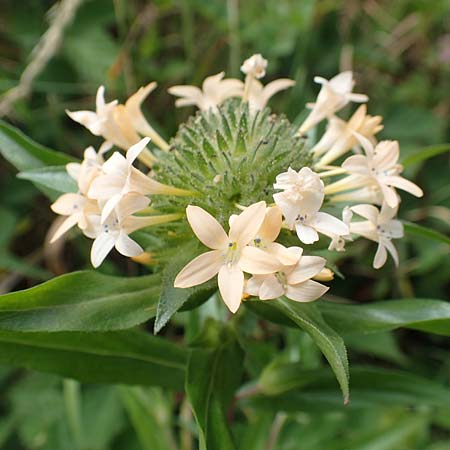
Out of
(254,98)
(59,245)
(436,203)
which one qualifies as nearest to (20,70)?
(59,245)

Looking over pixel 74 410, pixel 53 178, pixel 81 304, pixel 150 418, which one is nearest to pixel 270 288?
pixel 81 304

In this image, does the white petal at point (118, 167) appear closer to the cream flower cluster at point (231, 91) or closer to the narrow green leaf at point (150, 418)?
the cream flower cluster at point (231, 91)

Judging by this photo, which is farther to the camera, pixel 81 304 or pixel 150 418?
pixel 150 418

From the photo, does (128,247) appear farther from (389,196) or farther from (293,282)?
(389,196)

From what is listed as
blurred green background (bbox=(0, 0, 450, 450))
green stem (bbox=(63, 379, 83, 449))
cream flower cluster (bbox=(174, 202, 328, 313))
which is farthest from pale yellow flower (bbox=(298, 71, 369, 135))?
green stem (bbox=(63, 379, 83, 449))

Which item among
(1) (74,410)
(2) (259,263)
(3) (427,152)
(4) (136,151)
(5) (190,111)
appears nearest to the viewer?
(2) (259,263)

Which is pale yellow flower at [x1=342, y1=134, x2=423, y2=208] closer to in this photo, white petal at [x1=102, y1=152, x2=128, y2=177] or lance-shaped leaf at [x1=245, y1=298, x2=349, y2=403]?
lance-shaped leaf at [x1=245, y1=298, x2=349, y2=403]
